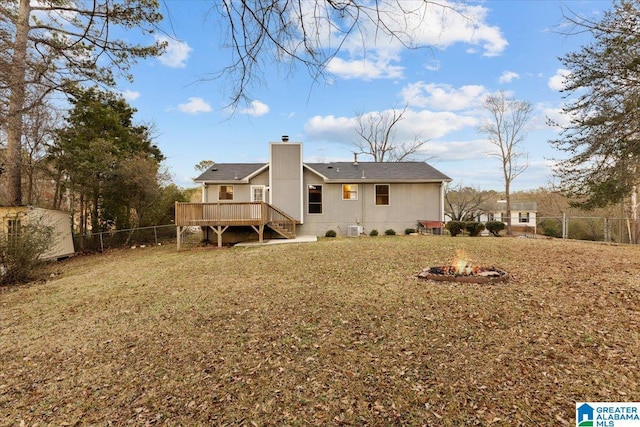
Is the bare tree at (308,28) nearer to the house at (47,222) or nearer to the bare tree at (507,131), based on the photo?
the house at (47,222)

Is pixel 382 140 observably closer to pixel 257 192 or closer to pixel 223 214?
pixel 257 192

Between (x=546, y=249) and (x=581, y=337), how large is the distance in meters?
7.02

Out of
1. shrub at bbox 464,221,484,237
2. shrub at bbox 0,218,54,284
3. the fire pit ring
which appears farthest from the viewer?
shrub at bbox 464,221,484,237

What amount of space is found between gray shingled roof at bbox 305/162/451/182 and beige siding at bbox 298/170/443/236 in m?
0.42

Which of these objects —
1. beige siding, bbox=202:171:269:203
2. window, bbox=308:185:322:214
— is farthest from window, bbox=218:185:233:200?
window, bbox=308:185:322:214

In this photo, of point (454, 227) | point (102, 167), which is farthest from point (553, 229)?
point (102, 167)

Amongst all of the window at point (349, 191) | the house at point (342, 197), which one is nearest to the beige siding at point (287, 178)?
the house at point (342, 197)

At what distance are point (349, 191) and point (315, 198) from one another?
1843mm

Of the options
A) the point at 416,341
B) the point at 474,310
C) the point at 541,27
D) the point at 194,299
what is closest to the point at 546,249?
the point at 474,310

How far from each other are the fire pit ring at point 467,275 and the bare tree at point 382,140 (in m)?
22.0

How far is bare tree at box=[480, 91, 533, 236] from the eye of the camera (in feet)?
70.6

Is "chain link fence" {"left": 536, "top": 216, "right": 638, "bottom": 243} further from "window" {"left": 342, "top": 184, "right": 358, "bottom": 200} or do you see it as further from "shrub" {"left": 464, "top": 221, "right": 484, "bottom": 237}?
"window" {"left": 342, "top": 184, "right": 358, "bottom": 200}

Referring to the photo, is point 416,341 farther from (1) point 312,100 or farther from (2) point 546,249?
(2) point 546,249

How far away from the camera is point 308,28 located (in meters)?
1.98
